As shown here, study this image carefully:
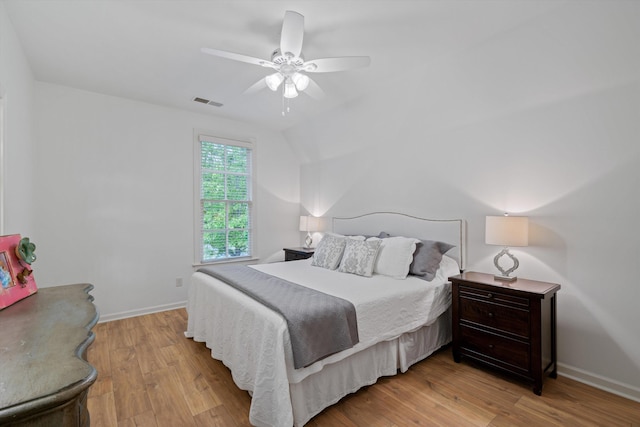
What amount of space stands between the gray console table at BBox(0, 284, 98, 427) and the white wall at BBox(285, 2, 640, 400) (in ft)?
10.0

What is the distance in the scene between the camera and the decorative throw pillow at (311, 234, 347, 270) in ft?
11.1

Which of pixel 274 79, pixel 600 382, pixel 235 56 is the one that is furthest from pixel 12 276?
pixel 600 382

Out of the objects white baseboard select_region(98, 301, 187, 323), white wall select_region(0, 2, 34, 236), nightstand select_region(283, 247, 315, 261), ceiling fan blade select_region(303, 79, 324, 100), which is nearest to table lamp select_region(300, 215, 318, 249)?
nightstand select_region(283, 247, 315, 261)

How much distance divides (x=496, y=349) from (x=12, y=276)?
3121 mm

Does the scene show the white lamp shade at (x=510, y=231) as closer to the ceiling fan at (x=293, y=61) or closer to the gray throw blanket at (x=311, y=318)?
the gray throw blanket at (x=311, y=318)

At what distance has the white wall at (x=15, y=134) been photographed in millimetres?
2159

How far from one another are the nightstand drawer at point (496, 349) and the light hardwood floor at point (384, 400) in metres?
0.14

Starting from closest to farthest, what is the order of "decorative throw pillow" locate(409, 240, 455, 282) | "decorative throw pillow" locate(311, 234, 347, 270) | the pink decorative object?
1. the pink decorative object
2. "decorative throw pillow" locate(409, 240, 455, 282)
3. "decorative throw pillow" locate(311, 234, 347, 270)

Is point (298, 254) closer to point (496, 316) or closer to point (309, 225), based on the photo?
point (309, 225)

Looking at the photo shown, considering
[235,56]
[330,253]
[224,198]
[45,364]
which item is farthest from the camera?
[224,198]

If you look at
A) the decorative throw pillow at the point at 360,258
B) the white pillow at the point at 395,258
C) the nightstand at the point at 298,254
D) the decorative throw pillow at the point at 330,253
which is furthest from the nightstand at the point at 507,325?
the nightstand at the point at 298,254

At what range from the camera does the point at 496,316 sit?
2.38 m

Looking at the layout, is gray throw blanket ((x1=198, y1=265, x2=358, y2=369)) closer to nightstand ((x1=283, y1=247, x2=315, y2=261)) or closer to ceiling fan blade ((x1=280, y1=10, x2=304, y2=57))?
ceiling fan blade ((x1=280, y1=10, x2=304, y2=57))

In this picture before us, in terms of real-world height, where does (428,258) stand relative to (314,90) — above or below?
below
